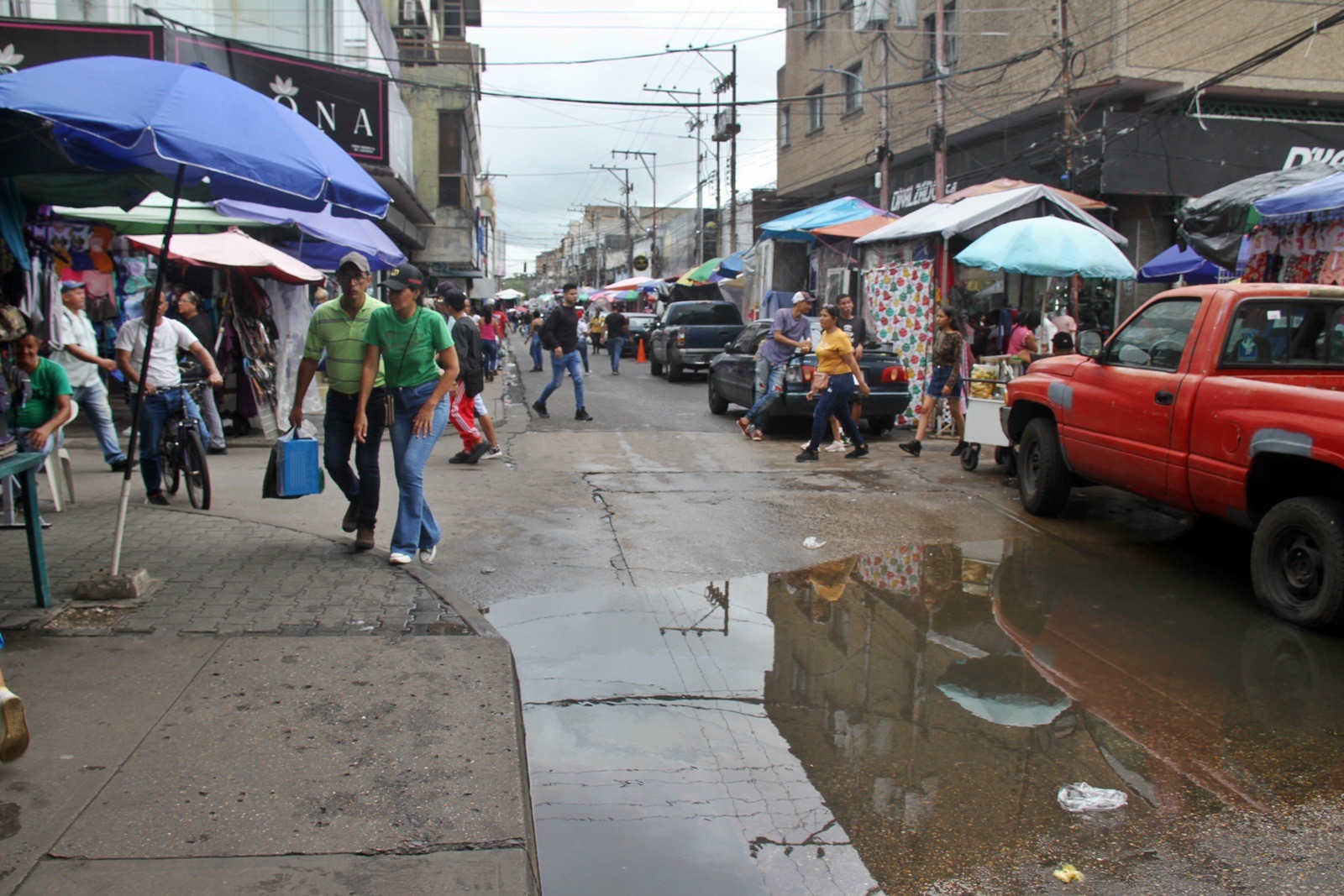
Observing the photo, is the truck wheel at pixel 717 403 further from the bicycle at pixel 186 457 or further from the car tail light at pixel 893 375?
the bicycle at pixel 186 457

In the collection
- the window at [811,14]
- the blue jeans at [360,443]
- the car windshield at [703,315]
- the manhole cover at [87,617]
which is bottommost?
the manhole cover at [87,617]

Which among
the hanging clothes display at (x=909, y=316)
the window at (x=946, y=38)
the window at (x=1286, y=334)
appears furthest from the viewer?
the window at (x=946, y=38)

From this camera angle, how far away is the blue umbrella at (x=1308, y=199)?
8.34m

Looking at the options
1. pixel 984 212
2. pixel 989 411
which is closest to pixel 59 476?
pixel 989 411

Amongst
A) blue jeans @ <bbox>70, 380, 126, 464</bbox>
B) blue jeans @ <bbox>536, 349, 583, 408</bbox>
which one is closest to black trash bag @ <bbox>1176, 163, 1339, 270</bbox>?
blue jeans @ <bbox>536, 349, 583, 408</bbox>

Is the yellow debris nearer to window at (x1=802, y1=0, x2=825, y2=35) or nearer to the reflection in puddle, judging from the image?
the reflection in puddle

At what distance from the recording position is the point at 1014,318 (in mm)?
14188

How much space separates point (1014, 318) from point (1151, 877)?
39.0ft

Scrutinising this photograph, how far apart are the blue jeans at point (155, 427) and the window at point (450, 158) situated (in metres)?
36.6

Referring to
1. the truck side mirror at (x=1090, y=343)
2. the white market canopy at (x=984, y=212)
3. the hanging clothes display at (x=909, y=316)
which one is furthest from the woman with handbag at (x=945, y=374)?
the truck side mirror at (x=1090, y=343)

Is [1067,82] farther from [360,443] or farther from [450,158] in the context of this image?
[450,158]

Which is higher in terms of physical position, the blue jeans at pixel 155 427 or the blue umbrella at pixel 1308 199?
the blue umbrella at pixel 1308 199

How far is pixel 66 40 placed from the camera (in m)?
14.7

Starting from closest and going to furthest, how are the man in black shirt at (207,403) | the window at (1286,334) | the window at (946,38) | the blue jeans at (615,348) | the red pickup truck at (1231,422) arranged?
the red pickup truck at (1231,422), the window at (1286,334), the man in black shirt at (207,403), the window at (946,38), the blue jeans at (615,348)
